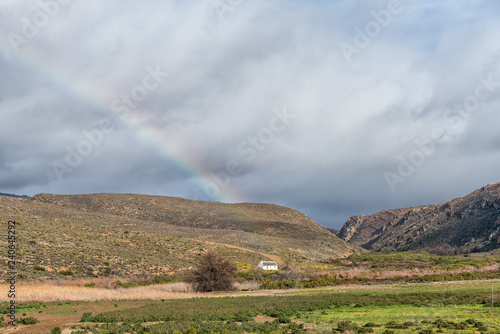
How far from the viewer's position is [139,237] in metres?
95.1

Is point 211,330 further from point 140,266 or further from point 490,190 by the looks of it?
point 490,190

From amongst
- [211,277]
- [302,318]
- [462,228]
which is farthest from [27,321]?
[462,228]

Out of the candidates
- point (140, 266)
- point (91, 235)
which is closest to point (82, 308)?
point (140, 266)

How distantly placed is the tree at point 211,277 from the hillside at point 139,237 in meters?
12.1

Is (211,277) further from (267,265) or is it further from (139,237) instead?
(139,237)

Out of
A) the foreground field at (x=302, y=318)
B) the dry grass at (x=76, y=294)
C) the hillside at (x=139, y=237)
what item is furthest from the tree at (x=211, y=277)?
the foreground field at (x=302, y=318)

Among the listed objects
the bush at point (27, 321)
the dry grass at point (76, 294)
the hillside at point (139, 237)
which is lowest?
the bush at point (27, 321)

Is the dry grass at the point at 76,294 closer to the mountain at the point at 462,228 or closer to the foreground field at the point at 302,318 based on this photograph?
the foreground field at the point at 302,318

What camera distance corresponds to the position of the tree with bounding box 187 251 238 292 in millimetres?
60281

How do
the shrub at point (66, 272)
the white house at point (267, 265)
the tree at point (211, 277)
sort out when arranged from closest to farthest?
1. the shrub at point (66, 272)
2. the tree at point (211, 277)
3. the white house at point (267, 265)

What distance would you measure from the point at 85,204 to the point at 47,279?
10912 cm

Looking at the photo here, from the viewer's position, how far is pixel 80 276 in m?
61.3

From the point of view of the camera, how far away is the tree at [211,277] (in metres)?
60.3

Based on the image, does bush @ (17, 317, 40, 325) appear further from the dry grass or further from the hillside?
the hillside
